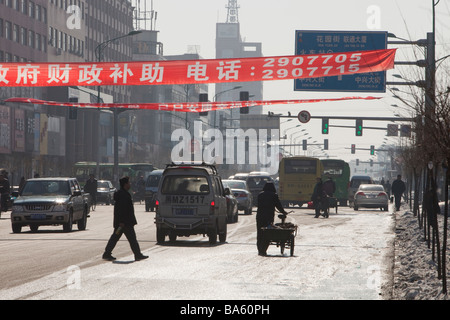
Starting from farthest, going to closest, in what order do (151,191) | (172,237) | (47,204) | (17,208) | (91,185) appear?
(151,191) < (91,185) < (47,204) < (17,208) < (172,237)

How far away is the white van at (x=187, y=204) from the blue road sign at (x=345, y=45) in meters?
17.6

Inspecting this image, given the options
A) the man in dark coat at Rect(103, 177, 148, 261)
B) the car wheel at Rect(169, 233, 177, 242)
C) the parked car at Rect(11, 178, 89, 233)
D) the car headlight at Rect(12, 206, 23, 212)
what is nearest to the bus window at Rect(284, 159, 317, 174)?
the parked car at Rect(11, 178, 89, 233)

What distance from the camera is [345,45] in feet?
132

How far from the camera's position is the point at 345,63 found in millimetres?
27484

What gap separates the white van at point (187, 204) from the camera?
2300 centimetres

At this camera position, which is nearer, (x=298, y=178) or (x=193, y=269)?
(x=193, y=269)

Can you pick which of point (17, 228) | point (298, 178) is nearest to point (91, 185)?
point (298, 178)

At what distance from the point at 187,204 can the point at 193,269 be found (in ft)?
22.9

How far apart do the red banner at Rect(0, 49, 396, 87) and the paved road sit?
15.4ft

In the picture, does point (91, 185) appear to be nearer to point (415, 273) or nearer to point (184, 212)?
point (184, 212)

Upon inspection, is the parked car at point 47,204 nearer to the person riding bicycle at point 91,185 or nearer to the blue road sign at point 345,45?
the person riding bicycle at point 91,185

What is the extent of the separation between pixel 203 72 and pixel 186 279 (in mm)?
13930
